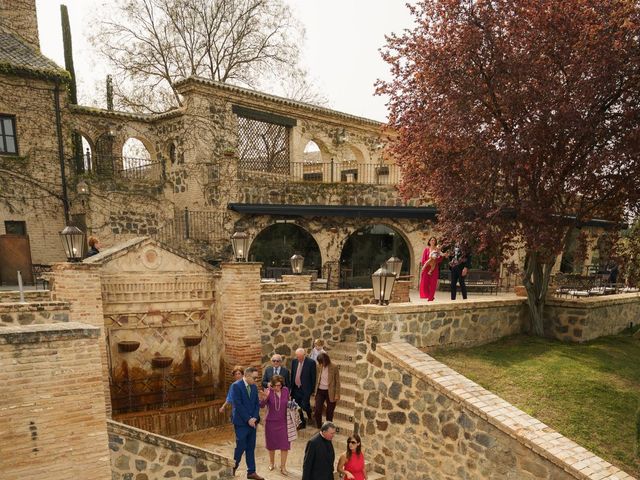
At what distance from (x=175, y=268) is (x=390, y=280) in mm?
5224

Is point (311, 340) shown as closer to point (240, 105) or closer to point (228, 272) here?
point (228, 272)

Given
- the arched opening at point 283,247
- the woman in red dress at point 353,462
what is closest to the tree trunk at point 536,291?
the woman in red dress at point 353,462

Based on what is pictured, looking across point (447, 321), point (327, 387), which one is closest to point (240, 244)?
point (327, 387)

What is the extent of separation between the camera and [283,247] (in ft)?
56.3

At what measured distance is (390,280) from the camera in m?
6.70

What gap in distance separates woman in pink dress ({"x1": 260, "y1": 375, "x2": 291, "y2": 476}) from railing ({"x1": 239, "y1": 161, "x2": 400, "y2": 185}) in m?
10.5

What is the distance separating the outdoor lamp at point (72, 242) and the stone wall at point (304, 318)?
13.3 feet

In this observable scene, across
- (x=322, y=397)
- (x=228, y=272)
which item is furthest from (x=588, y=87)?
(x=228, y=272)

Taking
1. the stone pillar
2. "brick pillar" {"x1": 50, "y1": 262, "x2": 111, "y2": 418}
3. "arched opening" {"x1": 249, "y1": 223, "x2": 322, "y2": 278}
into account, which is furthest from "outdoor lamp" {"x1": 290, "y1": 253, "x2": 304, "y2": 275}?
"brick pillar" {"x1": 50, "y1": 262, "x2": 111, "y2": 418}

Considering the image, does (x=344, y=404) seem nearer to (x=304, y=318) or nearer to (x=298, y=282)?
(x=304, y=318)

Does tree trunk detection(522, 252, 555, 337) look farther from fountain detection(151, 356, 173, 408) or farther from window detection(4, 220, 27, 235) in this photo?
window detection(4, 220, 27, 235)

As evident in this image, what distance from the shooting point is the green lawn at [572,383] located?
17.2 ft

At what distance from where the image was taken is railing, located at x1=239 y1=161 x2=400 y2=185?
57.3ft

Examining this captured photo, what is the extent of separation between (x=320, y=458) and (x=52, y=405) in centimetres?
321
